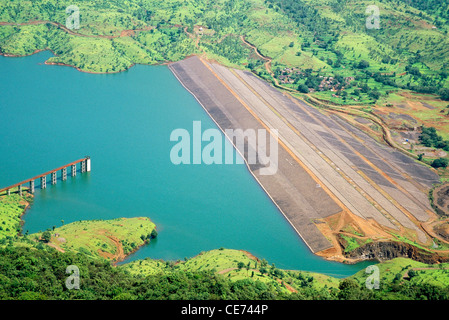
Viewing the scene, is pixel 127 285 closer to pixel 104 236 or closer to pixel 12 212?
pixel 104 236

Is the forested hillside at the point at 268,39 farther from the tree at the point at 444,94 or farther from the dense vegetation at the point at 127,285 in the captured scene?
the dense vegetation at the point at 127,285

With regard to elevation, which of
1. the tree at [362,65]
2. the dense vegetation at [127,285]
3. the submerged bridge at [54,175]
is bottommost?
the tree at [362,65]

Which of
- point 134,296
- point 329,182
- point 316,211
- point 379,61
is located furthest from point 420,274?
point 379,61

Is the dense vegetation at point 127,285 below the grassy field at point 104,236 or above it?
above

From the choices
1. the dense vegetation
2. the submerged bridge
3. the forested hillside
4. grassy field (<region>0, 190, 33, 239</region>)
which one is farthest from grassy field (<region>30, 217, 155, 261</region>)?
the forested hillside

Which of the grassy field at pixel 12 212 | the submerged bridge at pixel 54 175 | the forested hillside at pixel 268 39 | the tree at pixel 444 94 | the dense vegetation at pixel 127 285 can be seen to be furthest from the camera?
the forested hillside at pixel 268 39

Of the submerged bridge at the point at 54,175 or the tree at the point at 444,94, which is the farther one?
the tree at the point at 444,94

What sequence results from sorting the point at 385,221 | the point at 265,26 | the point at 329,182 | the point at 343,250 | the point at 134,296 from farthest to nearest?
the point at 265,26
the point at 329,182
the point at 385,221
the point at 343,250
the point at 134,296

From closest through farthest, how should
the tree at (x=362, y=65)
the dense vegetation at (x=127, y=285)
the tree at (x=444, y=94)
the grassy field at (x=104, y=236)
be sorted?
the dense vegetation at (x=127, y=285), the grassy field at (x=104, y=236), the tree at (x=444, y=94), the tree at (x=362, y=65)

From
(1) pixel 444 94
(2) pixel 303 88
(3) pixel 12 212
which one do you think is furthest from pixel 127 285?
(1) pixel 444 94

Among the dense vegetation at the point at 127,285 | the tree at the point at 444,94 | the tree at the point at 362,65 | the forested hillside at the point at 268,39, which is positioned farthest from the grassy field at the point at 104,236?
the tree at the point at 362,65
